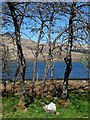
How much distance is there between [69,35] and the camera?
665 inches

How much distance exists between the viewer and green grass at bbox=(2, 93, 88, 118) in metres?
14.2

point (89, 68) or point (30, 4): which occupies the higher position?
point (30, 4)

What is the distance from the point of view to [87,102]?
17219 mm

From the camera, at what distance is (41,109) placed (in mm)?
15344

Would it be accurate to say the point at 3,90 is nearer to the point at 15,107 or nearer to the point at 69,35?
the point at 15,107

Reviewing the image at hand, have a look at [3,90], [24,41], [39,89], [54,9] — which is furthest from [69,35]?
[3,90]

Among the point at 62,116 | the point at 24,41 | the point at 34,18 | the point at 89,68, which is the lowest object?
the point at 62,116

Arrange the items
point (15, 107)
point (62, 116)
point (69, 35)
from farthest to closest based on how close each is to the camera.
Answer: point (69, 35) < point (15, 107) < point (62, 116)

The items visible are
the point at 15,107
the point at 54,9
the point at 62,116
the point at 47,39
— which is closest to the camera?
the point at 62,116

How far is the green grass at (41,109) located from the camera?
14.2m

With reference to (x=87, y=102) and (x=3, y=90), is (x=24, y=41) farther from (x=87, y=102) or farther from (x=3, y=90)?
(x=87, y=102)

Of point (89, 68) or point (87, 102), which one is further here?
point (87, 102)

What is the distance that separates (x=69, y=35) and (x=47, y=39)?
10.6ft

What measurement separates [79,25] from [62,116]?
16.4ft
